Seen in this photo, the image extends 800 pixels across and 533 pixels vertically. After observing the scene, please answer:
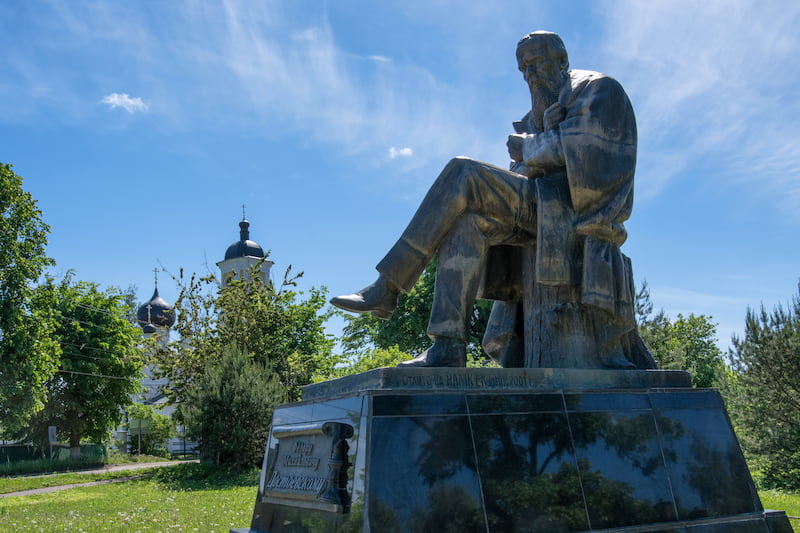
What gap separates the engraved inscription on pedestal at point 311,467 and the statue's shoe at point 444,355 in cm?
72

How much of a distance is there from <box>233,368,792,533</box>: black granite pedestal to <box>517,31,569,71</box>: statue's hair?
2371 mm

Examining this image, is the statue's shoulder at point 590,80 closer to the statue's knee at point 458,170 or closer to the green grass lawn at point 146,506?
the statue's knee at point 458,170

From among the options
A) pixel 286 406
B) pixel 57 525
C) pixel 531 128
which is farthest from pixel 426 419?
pixel 57 525

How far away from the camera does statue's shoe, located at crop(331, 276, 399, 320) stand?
439 centimetres

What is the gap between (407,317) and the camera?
32.4 meters

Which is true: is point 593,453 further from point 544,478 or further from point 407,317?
point 407,317

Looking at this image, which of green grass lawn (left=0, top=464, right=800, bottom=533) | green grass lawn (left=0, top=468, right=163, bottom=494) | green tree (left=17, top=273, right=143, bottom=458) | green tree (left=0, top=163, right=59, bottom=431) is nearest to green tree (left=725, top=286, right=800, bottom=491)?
green grass lawn (left=0, top=464, right=800, bottom=533)

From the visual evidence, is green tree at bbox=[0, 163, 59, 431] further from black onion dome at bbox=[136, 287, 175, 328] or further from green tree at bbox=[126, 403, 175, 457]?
black onion dome at bbox=[136, 287, 175, 328]

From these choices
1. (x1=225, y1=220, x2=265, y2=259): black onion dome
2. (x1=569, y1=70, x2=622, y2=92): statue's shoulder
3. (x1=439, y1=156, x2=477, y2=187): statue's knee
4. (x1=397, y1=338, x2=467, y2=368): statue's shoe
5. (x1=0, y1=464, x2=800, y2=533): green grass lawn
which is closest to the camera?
(x1=397, y1=338, x2=467, y2=368): statue's shoe

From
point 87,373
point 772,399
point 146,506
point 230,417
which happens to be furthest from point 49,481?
point 772,399

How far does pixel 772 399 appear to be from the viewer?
16.1m

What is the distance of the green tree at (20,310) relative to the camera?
23703 millimetres

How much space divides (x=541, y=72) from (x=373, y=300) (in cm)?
219

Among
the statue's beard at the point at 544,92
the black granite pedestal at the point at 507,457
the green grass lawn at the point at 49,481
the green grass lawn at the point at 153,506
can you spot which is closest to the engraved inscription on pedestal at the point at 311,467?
the black granite pedestal at the point at 507,457
